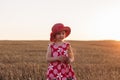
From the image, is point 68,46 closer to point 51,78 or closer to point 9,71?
point 51,78

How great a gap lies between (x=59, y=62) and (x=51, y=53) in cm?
25

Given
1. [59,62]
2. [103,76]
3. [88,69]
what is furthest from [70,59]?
[88,69]

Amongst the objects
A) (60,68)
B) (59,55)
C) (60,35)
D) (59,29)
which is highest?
(59,29)

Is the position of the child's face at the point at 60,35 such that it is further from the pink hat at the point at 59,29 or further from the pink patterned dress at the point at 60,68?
the pink patterned dress at the point at 60,68

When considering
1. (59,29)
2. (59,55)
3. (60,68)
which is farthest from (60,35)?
(60,68)

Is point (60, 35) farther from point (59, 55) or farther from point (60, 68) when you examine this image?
point (60, 68)

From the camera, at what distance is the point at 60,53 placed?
748cm

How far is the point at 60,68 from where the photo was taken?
7.45 meters

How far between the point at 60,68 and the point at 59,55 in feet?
0.79

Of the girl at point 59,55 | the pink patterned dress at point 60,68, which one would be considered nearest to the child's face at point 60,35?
the girl at point 59,55

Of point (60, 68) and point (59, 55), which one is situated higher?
point (59, 55)

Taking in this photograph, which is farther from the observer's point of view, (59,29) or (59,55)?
(59,55)

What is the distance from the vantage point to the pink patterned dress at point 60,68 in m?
7.43

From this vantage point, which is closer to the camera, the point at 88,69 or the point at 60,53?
the point at 60,53
